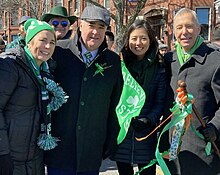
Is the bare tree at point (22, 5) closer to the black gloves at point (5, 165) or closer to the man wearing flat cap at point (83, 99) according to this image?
the man wearing flat cap at point (83, 99)

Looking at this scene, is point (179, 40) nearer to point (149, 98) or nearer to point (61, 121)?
point (149, 98)

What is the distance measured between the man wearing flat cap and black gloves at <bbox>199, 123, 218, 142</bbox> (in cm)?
89

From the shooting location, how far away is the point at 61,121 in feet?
10.1

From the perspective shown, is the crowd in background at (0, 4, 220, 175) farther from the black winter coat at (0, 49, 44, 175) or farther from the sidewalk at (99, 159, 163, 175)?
the sidewalk at (99, 159, 163, 175)

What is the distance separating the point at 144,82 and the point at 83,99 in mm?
686

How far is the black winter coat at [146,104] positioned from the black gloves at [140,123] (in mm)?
63

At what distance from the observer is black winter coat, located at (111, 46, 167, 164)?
11.0 feet

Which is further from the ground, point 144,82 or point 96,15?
point 96,15

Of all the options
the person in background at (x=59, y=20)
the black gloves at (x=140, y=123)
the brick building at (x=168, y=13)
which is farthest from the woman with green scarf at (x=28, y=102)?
the brick building at (x=168, y=13)

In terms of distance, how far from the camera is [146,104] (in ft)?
11.1

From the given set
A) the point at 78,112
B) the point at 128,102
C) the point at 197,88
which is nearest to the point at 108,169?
the point at 128,102

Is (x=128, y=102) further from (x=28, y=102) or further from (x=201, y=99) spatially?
(x=28, y=102)

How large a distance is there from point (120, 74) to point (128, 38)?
1.38 feet

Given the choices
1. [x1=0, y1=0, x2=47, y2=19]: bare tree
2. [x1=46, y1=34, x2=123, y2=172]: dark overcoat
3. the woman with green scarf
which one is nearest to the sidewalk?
[x1=46, y1=34, x2=123, y2=172]: dark overcoat
